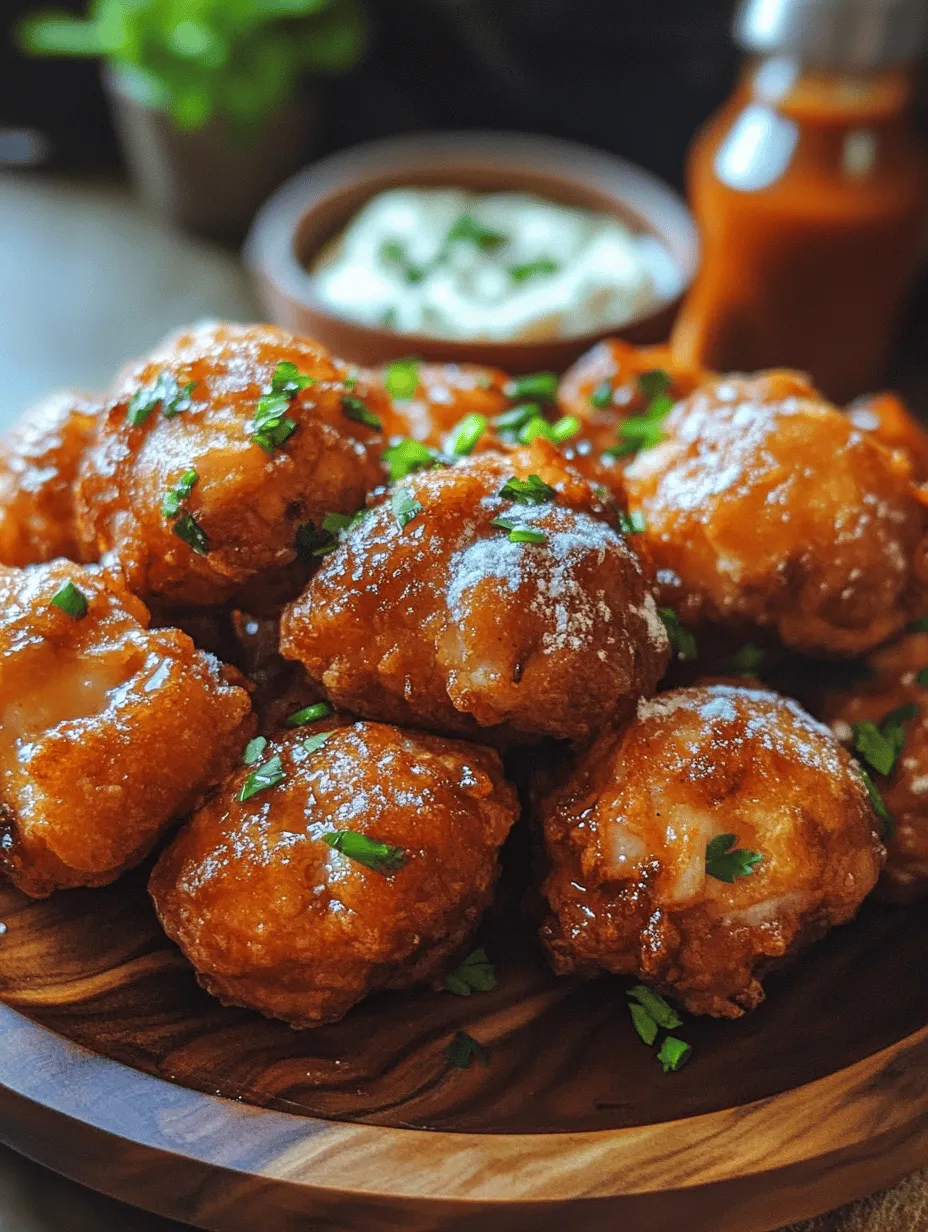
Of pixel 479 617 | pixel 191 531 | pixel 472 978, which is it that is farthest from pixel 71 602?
pixel 472 978

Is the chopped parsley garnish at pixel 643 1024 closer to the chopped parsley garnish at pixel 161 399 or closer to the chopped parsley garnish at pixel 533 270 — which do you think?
the chopped parsley garnish at pixel 161 399

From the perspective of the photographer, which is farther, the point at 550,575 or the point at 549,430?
the point at 549,430

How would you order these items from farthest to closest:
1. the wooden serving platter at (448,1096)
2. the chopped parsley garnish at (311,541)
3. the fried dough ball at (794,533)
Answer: the fried dough ball at (794,533)
the chopped parsley garnish at (311,541)
the wooden serving platter at (448,1096)

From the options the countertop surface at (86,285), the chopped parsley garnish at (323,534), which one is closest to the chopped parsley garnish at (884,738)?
the chopped parsley garnish at (323,534)

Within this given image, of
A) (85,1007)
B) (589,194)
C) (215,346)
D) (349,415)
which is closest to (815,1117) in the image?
(85,1007)

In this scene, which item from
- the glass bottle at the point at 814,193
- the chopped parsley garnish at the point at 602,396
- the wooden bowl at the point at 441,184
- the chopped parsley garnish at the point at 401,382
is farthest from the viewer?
the glass bottle at the point at 814,193

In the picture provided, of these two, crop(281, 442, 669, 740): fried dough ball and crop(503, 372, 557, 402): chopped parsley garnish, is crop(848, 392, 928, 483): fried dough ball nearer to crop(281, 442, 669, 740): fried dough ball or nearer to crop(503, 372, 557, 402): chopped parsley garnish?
crop(503, 372, 557, 402): chopped parsley garnish

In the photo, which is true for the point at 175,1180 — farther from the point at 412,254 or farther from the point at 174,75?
the point at 174,75

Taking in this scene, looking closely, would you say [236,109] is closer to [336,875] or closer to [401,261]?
[401,261]
